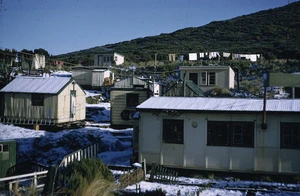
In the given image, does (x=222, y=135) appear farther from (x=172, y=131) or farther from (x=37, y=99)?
(x=37, y=99)

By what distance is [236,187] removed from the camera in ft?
42.7

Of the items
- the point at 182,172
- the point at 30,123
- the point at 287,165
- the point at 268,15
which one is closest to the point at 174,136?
the point at 182,172

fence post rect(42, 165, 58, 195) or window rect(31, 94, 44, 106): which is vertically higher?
window rect(31, 94, 44, 106)

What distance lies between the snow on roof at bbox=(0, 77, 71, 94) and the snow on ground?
2.89 meters

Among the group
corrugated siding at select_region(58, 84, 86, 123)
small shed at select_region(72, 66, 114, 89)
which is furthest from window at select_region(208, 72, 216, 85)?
corrugated siding at select_region(58, 84, 86, 123)

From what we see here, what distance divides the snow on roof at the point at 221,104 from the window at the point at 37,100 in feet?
38.5

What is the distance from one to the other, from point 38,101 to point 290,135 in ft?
60.1

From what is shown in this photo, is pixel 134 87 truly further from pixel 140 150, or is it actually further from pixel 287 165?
pixel 287 165

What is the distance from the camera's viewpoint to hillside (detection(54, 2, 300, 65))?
103 m

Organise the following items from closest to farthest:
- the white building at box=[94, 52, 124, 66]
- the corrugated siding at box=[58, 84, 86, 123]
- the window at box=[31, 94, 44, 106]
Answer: the window at box=[31, 94, 44, 106] < the corrugated siding at box=[58, 84, 86, 123] < the white building at box=[94, 52, 124, 66]

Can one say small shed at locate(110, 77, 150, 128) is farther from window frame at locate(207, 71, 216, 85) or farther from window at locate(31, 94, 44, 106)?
window frame at locate(207, 71, 216, 85)

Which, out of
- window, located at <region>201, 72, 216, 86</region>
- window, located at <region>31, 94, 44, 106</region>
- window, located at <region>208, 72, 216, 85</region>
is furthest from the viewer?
window, located at <region>208, 72, 216, 85</region>

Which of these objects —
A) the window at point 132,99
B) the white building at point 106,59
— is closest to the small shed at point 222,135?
the window at point 132,99

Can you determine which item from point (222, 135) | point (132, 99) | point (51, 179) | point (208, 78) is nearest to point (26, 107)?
point (132, 99)
